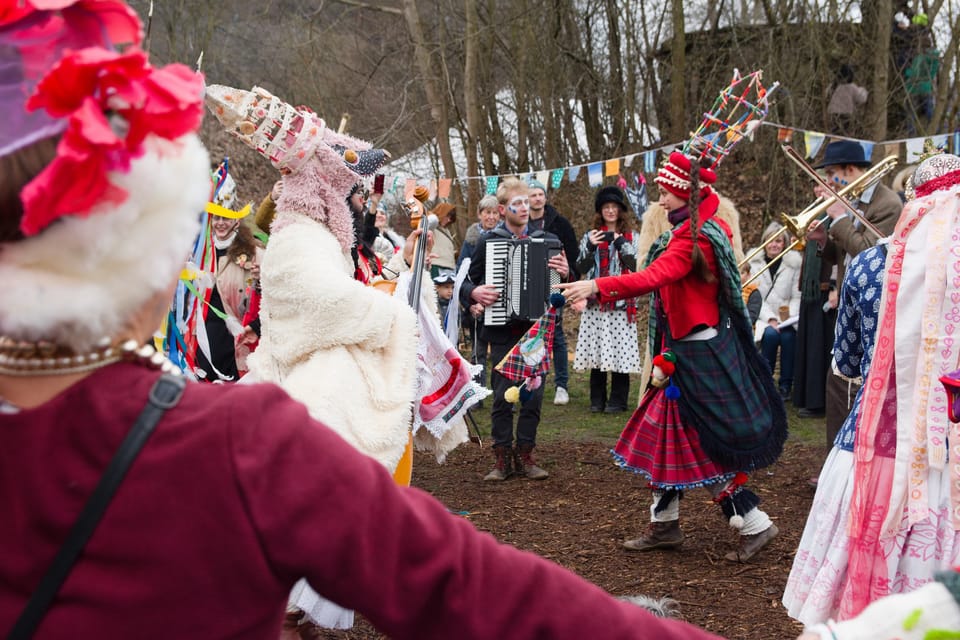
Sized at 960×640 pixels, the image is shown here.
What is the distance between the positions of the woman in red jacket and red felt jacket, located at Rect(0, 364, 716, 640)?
3.41 metres

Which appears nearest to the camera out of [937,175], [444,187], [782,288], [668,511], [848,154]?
[937,175]

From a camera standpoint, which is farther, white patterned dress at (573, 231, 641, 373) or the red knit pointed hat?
white patterned dress at (573, 231, 641, 373)

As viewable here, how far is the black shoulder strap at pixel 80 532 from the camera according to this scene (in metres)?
1.11

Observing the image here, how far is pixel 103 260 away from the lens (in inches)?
47.0

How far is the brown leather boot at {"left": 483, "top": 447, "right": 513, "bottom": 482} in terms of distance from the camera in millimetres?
6889

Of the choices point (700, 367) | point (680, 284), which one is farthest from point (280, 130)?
point (700, 367)

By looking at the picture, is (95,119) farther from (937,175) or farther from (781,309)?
(781,309)

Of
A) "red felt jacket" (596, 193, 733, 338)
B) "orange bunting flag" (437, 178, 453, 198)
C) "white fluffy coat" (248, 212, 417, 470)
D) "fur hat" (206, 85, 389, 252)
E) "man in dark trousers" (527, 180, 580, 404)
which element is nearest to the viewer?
"white fluffy coat" (248, 212, 417, 470)

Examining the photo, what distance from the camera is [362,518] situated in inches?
46.6

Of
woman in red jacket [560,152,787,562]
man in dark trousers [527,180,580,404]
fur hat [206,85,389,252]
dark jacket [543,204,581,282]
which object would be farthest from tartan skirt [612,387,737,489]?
dark jacket [543,204,581,282]

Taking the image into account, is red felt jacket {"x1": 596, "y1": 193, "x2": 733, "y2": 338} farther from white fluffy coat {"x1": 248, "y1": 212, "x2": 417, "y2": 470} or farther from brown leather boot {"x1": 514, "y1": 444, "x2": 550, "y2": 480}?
brown leather boot {"x1": 514, "y1": 444, "x2": 550, "y2": 480}

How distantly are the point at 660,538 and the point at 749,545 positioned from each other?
1.57ft

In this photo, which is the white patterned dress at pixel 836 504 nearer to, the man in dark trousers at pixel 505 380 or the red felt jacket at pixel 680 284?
the red felt jacket at pixel 680 284

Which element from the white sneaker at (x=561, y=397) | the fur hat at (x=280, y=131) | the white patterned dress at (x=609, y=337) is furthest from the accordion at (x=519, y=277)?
the fur hat at (x=280, y=131)
